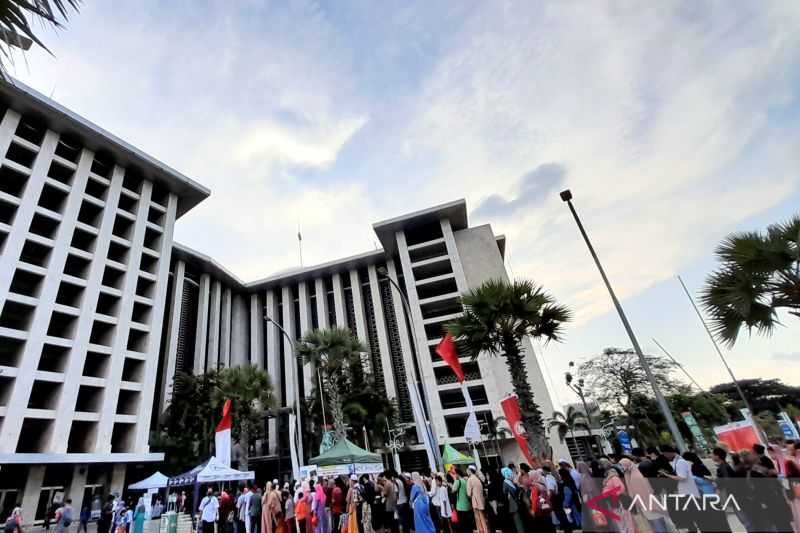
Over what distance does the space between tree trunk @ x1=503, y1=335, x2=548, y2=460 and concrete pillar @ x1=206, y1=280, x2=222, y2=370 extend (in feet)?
105

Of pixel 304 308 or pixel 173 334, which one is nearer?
pixel 173 334

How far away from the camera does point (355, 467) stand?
46.5 feet

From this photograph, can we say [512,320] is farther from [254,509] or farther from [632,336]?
[254,509]

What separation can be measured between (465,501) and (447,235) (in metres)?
33.6

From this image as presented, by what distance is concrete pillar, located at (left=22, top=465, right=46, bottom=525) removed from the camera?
23.2 metres

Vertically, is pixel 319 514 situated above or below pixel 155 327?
below

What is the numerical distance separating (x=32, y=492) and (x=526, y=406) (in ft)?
94.4

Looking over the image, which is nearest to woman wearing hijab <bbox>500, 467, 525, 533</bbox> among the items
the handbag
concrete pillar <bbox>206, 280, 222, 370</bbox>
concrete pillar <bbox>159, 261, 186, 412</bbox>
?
the handbag

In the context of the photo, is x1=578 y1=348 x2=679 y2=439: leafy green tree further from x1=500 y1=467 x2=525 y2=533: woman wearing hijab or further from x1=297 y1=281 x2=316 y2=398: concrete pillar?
x1=500 y1=467 x2=525 y2=533: woman wearing hijab

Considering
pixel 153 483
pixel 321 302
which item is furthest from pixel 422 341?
pixel 153 483

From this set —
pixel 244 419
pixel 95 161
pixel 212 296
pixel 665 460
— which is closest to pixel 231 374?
pixel 244 419

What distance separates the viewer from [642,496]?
620 cm

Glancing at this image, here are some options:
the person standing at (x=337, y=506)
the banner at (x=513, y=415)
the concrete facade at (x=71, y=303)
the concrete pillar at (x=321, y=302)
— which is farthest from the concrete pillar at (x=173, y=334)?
the banner at (x=513, y=415)

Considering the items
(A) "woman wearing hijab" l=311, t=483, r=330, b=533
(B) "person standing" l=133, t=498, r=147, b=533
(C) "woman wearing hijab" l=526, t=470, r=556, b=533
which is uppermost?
(B) "person standing" l=133, t=498, r=147, b=533
